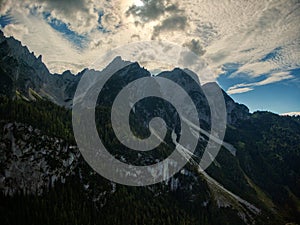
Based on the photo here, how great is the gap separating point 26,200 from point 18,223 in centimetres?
1742

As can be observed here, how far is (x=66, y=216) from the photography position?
146m

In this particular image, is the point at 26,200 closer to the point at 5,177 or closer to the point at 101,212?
the point at 5,177

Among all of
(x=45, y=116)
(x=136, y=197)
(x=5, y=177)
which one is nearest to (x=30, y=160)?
(x=5, y=177)

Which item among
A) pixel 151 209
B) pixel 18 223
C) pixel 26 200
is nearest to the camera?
pixel 18 223

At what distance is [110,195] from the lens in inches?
7008

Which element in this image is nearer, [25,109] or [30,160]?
[30,160]

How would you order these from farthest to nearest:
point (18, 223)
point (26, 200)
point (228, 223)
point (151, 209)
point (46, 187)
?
point (228, 223), point (151, 209), point (46, 187), point (26, 200), point (18, 223)

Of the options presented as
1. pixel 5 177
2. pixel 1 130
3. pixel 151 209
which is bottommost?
pixel 151 209

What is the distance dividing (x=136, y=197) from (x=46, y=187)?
5895 cm

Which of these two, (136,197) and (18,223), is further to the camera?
(136,197)

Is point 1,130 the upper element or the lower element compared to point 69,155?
upper

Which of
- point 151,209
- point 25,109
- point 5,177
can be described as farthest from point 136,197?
point 25,109

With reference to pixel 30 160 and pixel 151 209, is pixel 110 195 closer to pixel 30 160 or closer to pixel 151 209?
pixel 151 209

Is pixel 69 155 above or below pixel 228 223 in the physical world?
above
